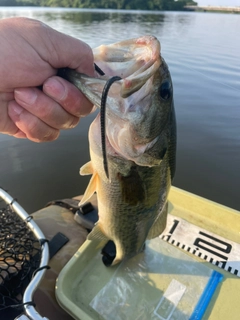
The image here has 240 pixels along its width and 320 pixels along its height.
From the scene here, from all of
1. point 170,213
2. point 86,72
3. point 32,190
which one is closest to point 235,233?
point 170,213

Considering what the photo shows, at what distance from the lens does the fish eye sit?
138 cm

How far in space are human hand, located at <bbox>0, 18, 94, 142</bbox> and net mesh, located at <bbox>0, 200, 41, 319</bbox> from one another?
41.3 inches

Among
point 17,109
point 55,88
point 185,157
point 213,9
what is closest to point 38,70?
point 55,88

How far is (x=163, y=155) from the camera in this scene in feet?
5.16

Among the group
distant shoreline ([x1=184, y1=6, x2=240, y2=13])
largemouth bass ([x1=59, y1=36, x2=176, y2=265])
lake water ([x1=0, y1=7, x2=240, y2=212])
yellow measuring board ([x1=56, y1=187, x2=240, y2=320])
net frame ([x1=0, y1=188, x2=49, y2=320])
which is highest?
largemouth bass ([x1=59, y1=36, x2=176, y2=265])

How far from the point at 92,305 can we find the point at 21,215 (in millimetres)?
857

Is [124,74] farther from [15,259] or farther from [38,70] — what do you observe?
[15,259]

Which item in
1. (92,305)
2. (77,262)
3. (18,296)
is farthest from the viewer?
(77,262)

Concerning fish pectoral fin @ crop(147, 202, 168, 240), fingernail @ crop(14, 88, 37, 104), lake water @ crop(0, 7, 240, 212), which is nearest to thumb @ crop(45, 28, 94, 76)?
fingernail @ crop(14, 88, 37, 104)

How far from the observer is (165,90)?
1.39 metres

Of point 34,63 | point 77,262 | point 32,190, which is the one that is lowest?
point 32,190

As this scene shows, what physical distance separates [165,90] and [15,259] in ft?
5.02

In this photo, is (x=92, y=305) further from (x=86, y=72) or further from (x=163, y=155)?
(x=86, y=72)

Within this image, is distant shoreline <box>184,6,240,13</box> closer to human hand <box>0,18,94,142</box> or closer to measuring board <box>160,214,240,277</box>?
measuring board <box>160,214,240,277</box>
